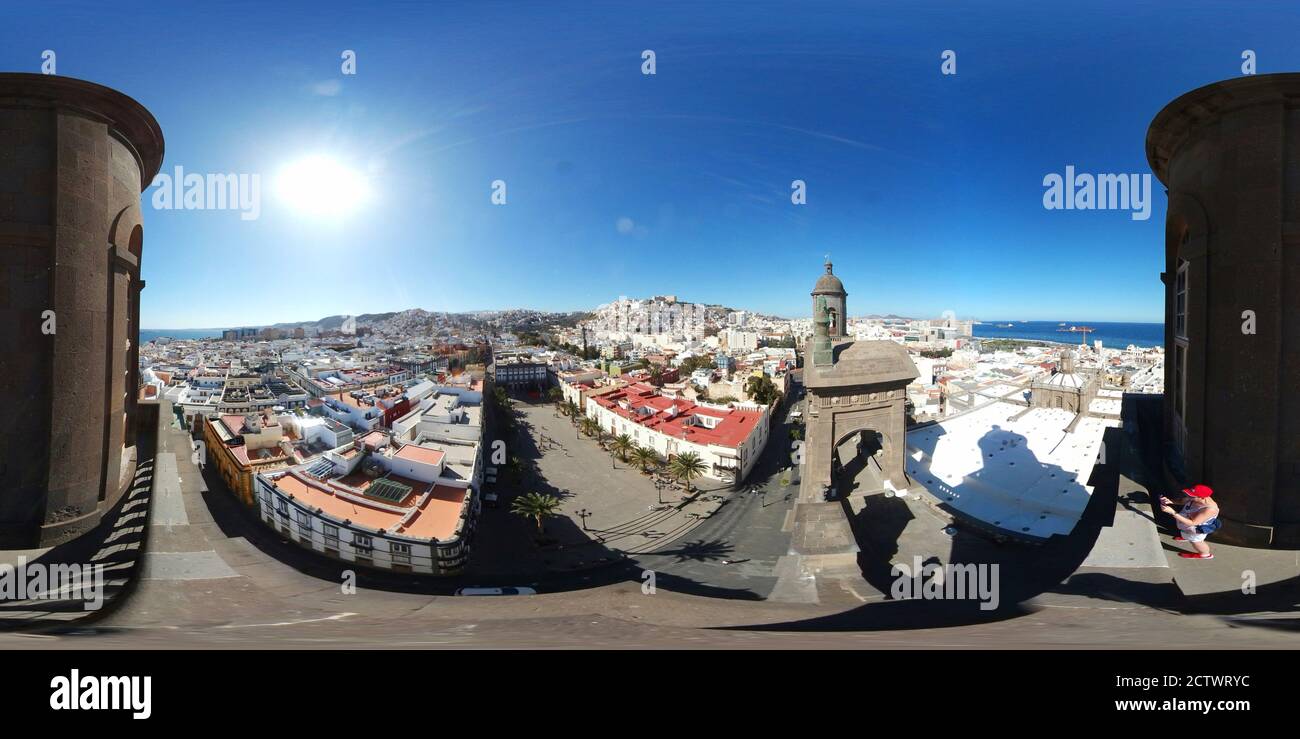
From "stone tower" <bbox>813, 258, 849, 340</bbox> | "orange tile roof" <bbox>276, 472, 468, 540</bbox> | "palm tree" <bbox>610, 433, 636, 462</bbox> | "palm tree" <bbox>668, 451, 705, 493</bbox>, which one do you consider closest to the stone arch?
"orange tile roof" <bbox>276, 472, 468, 540</bbox>

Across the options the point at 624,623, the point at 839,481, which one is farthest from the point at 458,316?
the point at 839,481

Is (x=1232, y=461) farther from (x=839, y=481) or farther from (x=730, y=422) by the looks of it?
(x=730, y=422)

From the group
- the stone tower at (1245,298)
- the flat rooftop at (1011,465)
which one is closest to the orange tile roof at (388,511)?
the flat rooftop at (1011,465)

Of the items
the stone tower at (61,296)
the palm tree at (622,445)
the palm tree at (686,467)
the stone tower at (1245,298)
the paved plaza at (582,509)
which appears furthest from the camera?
the palm tree at (622,445)

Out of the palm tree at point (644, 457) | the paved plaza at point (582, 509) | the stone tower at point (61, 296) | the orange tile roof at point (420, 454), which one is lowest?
the paved plaza at point (582, 509)

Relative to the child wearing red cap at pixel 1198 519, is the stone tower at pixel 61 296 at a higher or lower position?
higher

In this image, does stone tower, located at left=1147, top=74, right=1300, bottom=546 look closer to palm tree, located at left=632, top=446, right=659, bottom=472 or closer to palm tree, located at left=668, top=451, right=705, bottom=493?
palm tree, located at left=668, top=451, right=705, bottom=493

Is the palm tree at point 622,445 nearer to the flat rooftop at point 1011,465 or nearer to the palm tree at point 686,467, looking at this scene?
the palm tree at point 686,467
